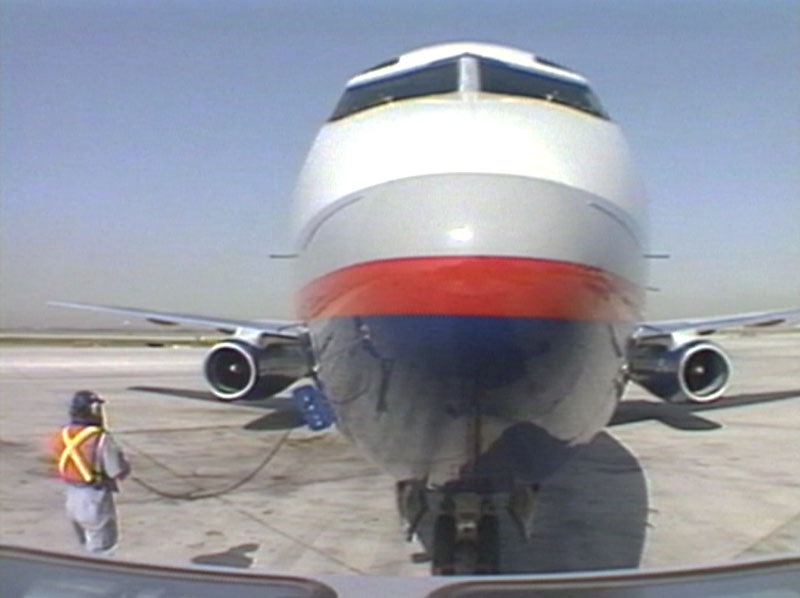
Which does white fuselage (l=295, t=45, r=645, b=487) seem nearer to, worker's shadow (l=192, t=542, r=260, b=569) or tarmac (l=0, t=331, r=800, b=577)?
tarmac (l=0, t=331, r=800, b=577)

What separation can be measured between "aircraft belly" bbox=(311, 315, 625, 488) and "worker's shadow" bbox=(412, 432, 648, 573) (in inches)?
22.4

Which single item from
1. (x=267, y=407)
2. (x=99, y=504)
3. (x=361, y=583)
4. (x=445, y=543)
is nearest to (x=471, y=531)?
(x=445, y=543)

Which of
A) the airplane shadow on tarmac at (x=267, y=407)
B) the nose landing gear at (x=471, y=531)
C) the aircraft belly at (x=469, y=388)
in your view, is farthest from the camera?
the airplane shadow on tarmac at (x=267, y=407)

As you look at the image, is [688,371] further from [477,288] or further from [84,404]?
Result: [477,288]

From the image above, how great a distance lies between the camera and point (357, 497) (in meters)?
7.70

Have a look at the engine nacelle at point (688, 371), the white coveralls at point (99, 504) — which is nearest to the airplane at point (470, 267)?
the white coveralls at point (99, 504)

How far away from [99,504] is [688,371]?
23.6 ft

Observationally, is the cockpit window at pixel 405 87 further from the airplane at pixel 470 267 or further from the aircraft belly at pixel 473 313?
the aircraft belly at pixel 473 313

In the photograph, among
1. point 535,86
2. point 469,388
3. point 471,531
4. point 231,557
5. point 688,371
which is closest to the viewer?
point 469,388

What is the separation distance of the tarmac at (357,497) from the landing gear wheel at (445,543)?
0.80 m

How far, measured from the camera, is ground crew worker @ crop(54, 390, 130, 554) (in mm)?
5070

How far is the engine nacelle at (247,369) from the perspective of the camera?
9.99m

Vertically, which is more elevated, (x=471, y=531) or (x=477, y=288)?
(x=477, y=288)

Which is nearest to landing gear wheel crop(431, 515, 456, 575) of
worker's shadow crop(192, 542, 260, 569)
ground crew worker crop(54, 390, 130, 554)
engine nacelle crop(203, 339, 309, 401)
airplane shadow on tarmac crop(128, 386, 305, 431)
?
worker's shadow crop(192, 542, 260, 569)
